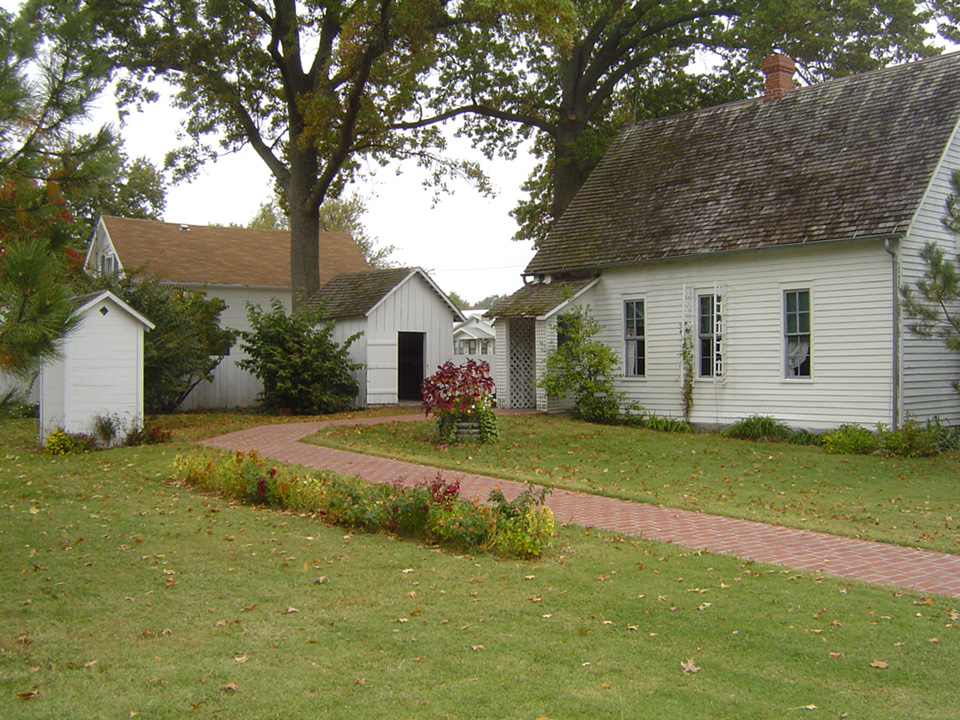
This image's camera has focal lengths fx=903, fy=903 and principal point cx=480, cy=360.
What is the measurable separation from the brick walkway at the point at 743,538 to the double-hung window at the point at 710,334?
8846 mm

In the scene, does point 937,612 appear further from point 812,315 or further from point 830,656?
point 812,315

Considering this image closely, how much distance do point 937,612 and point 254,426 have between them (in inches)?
635

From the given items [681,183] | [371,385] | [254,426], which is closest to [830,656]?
[254,426]

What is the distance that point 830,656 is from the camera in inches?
233

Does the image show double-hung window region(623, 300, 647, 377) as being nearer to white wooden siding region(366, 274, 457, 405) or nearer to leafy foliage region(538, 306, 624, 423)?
leafy foliage region(538, 306, 624, 423)

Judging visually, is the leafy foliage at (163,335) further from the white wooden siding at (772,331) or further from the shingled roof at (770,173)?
the white wooden siding at (772,331)

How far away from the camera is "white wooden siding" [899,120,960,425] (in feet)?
58.1

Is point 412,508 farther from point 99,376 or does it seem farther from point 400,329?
point 400,329

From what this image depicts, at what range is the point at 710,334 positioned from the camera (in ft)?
68.1

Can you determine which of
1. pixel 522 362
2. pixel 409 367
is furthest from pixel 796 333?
pixel 409 367

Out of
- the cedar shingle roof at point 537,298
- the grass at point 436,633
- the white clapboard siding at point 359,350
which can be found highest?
the cedar shingle roof at point 537,298

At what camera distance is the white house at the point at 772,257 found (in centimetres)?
1792

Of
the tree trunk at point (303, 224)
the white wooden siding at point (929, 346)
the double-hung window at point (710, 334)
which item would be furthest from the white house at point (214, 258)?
the white wooden siding at point (929, 346)

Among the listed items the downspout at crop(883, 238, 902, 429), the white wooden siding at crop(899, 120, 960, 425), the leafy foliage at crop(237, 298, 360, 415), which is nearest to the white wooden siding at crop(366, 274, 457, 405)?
the leafy foliage at crop(237, 298, 360, 415)
